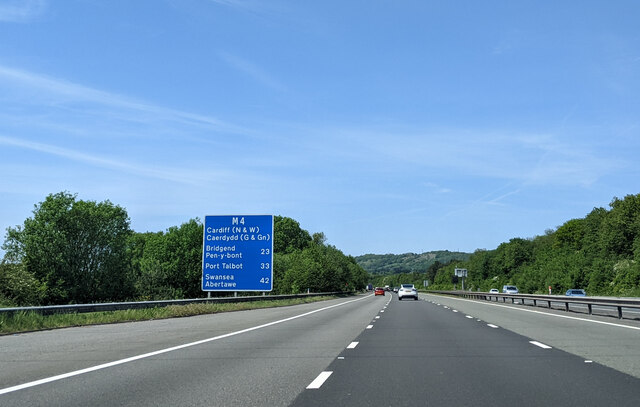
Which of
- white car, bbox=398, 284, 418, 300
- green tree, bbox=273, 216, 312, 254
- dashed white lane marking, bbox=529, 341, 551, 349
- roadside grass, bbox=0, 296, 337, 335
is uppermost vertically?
green tree, bbox=273, 216, 312, 254

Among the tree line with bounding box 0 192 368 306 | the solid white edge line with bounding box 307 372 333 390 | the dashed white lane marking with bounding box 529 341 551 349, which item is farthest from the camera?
the tree line with bounding box 0 192 368 306

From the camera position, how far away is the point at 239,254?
35.6 m

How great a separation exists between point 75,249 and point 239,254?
154ft

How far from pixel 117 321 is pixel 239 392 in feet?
53.6

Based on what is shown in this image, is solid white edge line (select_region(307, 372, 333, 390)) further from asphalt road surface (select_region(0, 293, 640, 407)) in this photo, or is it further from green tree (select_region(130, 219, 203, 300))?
green tree (select_region(130, 219, 203, 300))

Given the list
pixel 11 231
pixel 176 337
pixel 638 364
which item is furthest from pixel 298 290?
pixel 638 364

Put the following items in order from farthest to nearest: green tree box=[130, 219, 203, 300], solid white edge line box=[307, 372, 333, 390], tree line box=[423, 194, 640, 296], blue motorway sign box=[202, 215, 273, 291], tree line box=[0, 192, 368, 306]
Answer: green tree box=[130, 219, 203, 300] → tree line box=[0, 192, 368, 306] → tree line box=[423, 194, 640, 296] → blue motorway sign box=[202, 215, 273, 291] → solid white edge line box=[307, 372, 333, 390]

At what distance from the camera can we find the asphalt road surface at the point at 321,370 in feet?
22.5

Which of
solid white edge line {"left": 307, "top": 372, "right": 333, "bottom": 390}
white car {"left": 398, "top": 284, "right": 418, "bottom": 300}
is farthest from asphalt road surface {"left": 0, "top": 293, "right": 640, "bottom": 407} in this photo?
white car {"left": 398, "top": 284, "right": 418, "bottom": 300}

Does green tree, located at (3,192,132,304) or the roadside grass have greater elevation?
green tree, located at (3,192,132,304)

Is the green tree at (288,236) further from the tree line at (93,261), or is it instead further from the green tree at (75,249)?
the green tree at (75,249)

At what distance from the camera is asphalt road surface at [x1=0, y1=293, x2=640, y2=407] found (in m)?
6.86

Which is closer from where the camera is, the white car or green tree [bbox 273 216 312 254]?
the white car

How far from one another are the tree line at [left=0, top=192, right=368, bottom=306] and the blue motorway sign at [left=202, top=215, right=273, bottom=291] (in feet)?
83.0
